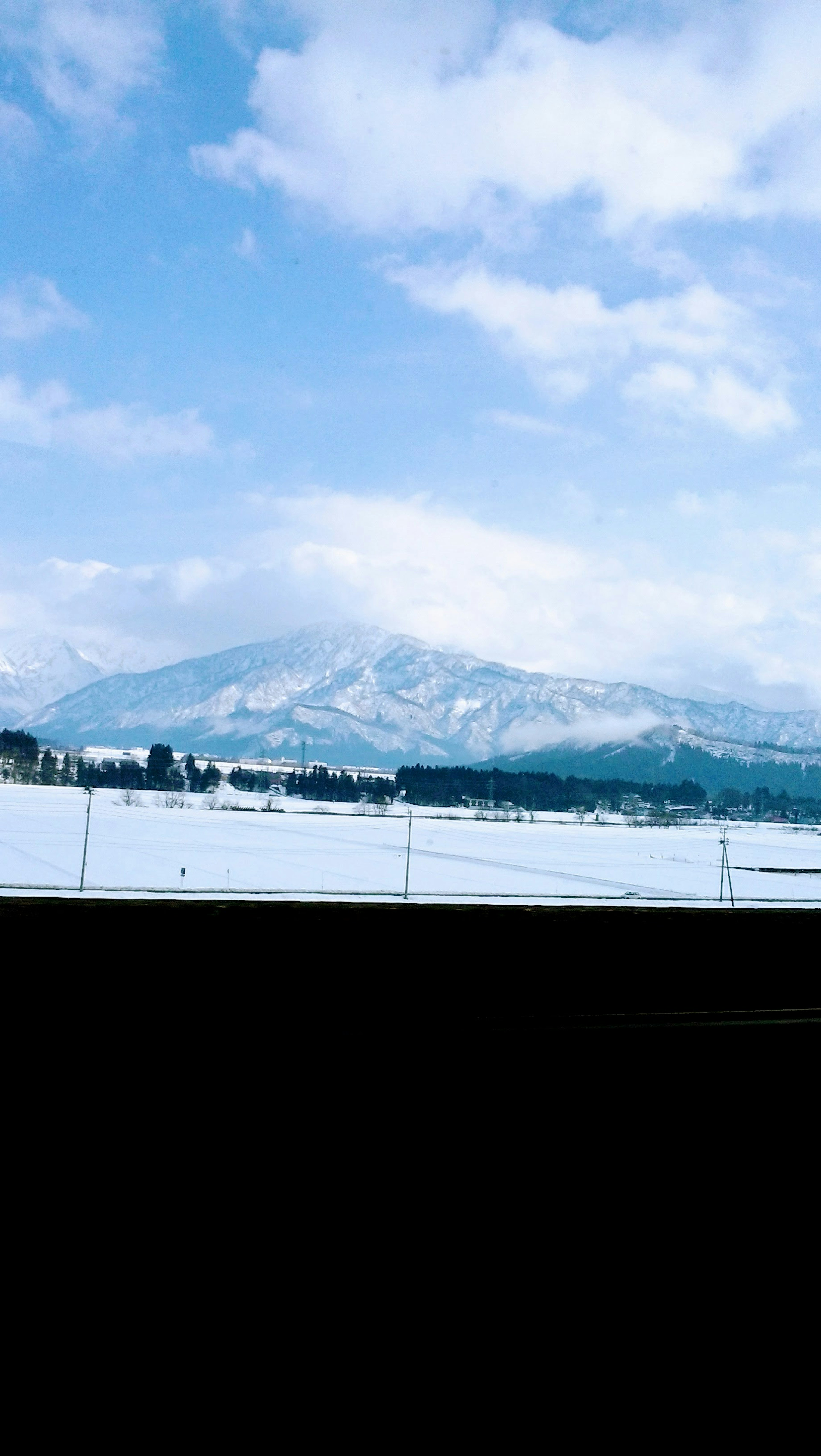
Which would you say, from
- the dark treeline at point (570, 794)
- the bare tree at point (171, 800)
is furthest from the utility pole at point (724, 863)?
the bare tree at point (171, 800)

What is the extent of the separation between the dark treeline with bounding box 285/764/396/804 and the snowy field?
0.55ft

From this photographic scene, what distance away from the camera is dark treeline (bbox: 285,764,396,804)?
13555mm

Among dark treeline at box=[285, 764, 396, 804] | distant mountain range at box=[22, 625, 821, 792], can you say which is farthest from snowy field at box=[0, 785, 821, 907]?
distant mountain range at box=[22, 625, 821, 792]

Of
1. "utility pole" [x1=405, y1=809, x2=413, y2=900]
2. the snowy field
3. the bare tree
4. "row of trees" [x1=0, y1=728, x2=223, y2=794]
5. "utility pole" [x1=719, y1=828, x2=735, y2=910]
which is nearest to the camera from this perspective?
"utility pole" [x1=405, y1=809, x2=413, y2=900]

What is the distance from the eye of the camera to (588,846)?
22.1 metres

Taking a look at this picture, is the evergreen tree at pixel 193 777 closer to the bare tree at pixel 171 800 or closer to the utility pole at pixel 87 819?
the bare tree at pixel 171 800

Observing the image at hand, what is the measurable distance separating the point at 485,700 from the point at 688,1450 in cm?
17094

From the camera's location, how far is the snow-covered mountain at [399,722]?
25250 millimetres

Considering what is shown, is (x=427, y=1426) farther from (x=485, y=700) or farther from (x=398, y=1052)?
(x=485, y=700)

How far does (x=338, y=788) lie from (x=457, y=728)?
9916cm

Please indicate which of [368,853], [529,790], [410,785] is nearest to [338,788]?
→ [410,785]

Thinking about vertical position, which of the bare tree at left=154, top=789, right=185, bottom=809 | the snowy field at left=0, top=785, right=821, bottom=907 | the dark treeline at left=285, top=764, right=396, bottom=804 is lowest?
the snowy field at left=0, top=785, right=821, bottom=907

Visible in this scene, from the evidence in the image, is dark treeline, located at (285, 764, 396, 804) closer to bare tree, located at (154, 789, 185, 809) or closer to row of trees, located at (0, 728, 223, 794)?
bare tree, located at (154, 789, 185, 809)

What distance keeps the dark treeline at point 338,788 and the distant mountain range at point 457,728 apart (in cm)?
239
